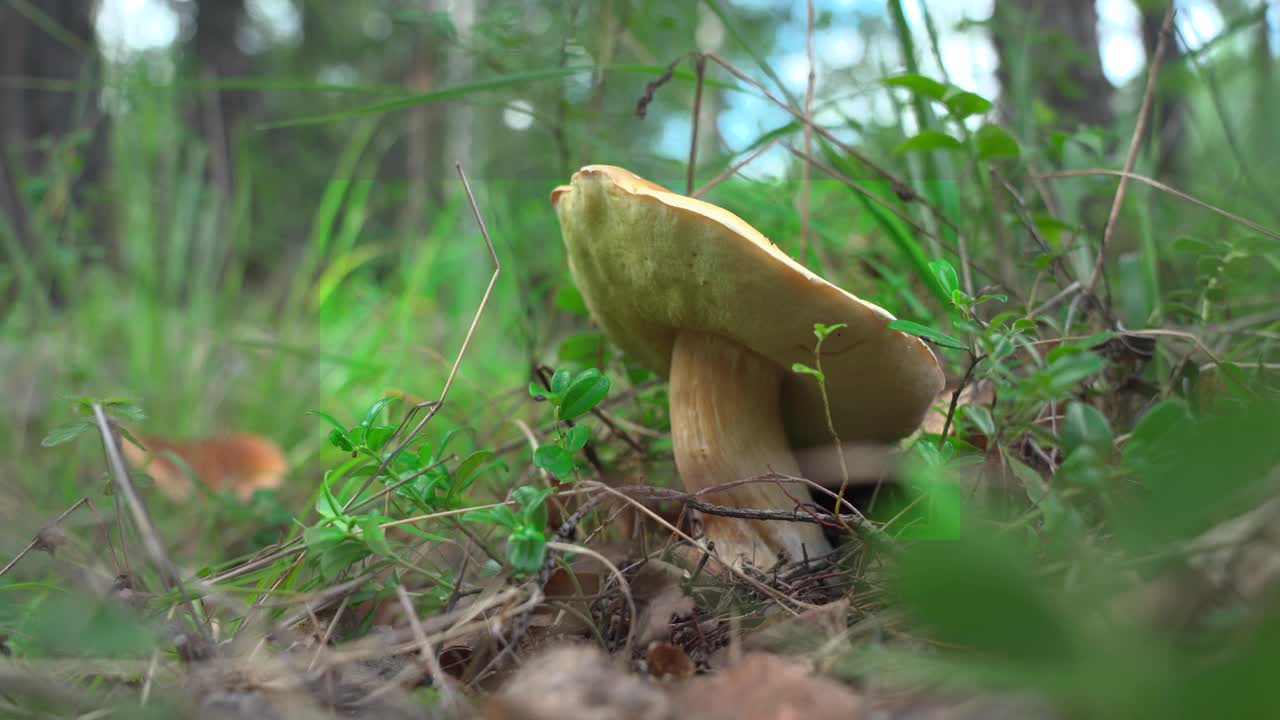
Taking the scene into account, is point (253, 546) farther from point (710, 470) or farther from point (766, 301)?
point (766, 301)

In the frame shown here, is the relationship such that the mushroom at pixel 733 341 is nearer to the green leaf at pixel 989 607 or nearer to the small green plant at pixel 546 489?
the small green plant at pixel 546 489

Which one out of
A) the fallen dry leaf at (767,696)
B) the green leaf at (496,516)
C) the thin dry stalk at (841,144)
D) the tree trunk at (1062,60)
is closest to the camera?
the fallen dry leaf at (767,696)

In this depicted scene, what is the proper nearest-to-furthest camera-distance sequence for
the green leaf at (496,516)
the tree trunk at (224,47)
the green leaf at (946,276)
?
the green leaf at (496,516)
the green leaf at (946,276)
the tree trunk at (224,47)

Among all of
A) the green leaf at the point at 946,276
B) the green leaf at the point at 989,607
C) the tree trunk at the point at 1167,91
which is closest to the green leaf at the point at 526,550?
the green leaf at the point at 989,607


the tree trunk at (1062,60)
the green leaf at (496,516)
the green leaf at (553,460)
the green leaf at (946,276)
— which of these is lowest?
the green leaf at (496,516)

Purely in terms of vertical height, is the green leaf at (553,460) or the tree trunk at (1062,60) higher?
the tree trunk at (1062,60)

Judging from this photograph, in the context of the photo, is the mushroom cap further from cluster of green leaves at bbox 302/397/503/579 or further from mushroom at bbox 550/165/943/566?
cluster of green leaves at bbox 302/397/503/579

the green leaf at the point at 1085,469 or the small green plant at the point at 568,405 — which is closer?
the green leaf at the point at 1085,469

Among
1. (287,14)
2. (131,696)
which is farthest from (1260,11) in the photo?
(287,14)

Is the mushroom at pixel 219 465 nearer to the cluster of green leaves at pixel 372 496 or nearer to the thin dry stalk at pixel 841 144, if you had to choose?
the cluster of green leaves at pixel 372 496
